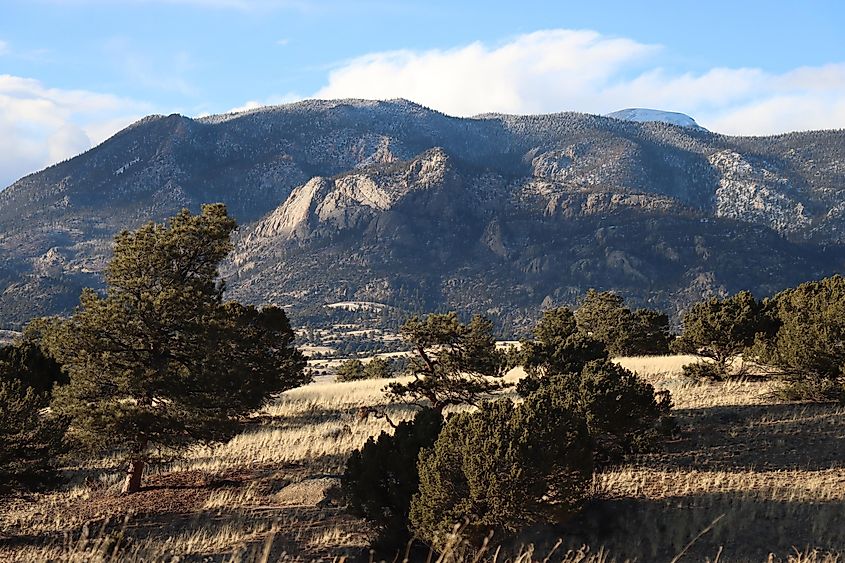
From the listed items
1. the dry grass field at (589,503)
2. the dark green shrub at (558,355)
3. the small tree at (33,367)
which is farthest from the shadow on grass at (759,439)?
the small tree at (33,367)

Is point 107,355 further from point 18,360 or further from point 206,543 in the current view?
point 18,360

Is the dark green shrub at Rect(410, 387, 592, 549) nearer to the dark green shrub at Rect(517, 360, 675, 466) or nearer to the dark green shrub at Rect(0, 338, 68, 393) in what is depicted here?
the dark green shrub at Rect(517, 360, 675, 466)

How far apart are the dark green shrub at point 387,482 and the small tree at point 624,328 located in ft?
86.7

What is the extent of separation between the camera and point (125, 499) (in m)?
17.6

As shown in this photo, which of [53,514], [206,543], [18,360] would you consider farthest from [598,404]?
[18,360]

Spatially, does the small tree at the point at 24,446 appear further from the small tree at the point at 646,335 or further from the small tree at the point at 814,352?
the small tree at the point at 646,335

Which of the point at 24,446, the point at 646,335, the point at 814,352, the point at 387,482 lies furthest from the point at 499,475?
the point at 646,335

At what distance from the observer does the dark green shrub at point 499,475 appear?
12.0 m

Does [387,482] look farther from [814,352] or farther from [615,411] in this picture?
[814,352]

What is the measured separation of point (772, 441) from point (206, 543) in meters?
13.3

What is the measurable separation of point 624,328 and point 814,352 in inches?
767

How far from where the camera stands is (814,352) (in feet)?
67.4

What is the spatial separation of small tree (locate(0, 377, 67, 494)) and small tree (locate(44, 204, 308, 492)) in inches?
34.2

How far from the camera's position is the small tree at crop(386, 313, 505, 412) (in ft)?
75.2
